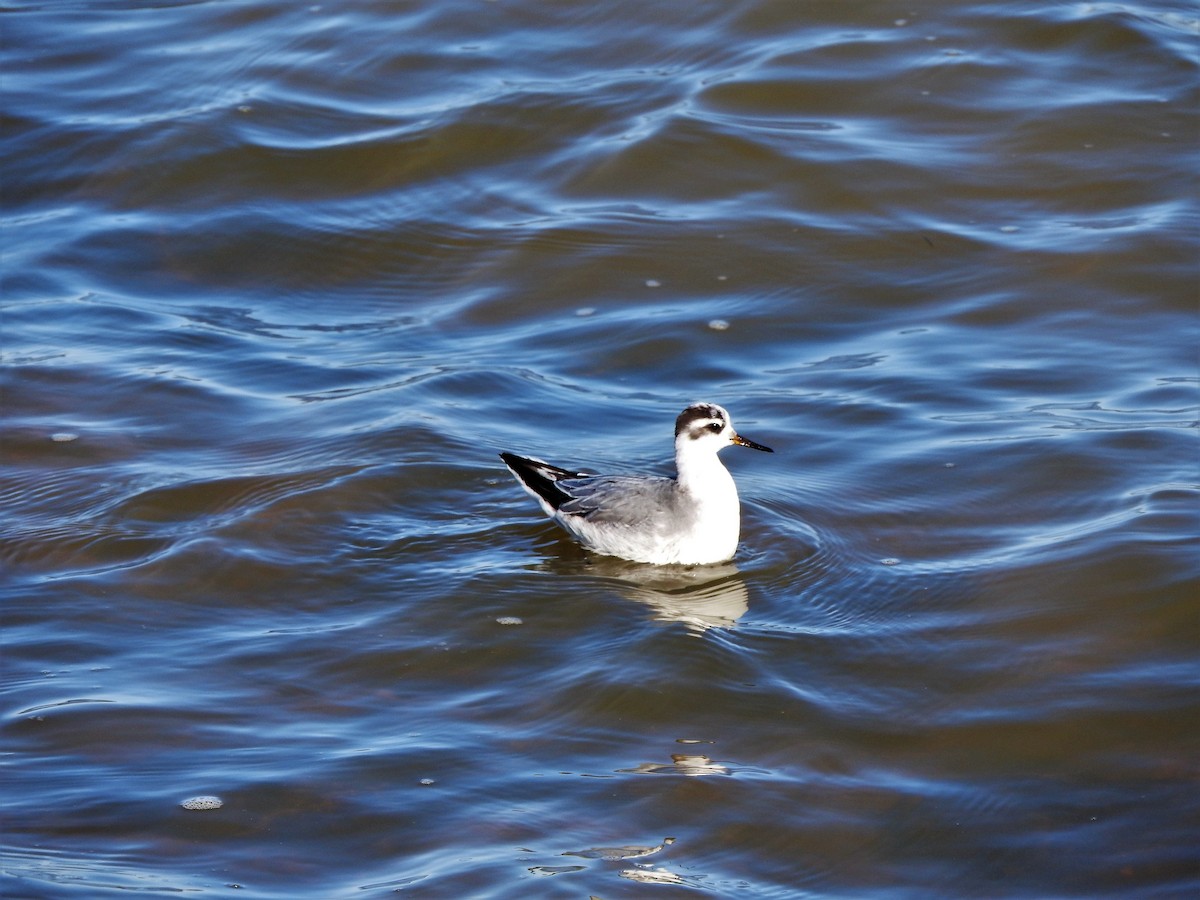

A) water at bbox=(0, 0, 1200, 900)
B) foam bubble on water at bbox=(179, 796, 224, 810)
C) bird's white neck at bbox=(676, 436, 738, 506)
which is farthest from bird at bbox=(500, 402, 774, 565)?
foam bubble on water at bbox=(179, 796, 224, 810)

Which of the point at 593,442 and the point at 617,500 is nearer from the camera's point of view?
the point at 617,500

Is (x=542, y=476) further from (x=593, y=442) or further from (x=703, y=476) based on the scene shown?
(x=593, y=442)

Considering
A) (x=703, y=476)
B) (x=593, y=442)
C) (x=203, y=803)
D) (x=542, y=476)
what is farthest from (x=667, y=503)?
(x=203, y=803)

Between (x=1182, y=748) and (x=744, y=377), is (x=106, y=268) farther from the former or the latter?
(x=1182, y=748)

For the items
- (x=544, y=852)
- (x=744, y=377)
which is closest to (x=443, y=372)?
(x=744, y=377)

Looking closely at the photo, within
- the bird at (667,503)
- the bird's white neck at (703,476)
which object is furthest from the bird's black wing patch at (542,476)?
the bird's white neck at (703,476)

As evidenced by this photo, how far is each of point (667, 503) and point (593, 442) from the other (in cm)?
134

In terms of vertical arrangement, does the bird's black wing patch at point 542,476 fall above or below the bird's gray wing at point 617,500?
above

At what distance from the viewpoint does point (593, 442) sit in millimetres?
10250

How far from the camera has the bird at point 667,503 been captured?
892cm

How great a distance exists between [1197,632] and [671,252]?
18.4 ft

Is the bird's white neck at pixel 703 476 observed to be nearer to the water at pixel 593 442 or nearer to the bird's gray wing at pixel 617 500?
the bird's gray wing at pixel 617 500

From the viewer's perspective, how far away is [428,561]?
8.88 m

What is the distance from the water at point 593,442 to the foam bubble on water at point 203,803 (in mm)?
53
